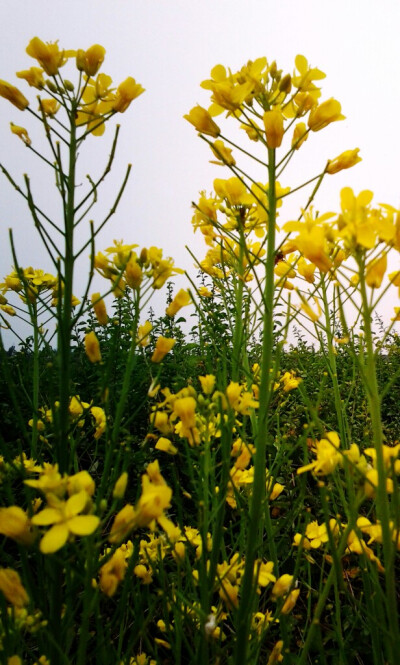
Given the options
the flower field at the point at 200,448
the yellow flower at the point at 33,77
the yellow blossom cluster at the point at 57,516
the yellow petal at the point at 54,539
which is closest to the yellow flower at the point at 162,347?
the flower field at the point at 200,448

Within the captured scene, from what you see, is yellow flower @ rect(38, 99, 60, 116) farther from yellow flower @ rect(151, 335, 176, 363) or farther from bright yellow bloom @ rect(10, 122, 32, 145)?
yellow flower @ rect(151, 335, 176, 363)

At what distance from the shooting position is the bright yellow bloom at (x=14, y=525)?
2.58ft

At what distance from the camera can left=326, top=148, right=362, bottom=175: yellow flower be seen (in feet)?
4.22

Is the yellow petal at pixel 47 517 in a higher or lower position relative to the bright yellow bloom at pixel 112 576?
higher

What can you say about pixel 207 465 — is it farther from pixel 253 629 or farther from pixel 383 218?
pixel 383 218

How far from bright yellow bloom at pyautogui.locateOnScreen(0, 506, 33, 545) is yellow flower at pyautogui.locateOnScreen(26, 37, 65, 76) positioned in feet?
3.64

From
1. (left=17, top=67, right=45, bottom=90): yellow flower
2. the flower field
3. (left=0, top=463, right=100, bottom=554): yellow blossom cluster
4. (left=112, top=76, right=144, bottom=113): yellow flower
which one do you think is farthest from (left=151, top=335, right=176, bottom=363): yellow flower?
(left=17, top=67, right=45, bottom=90): yellow flower

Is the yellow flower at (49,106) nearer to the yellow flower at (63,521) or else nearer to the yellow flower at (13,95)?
the yellow flower at (13,95)

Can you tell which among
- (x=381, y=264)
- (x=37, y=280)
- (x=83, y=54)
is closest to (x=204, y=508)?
(x=381, y=264)

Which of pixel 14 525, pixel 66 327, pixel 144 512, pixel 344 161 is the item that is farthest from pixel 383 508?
pixel 344 161

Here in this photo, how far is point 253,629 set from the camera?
4.37 feet

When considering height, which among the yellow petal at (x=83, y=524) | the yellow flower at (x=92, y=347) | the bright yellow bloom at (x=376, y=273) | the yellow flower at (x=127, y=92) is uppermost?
the yellow flower at (x=127, y=92)

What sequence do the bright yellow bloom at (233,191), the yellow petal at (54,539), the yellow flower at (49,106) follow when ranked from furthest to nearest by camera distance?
the bright yellow bloom at (233,191), the yellow flower at (49,106), the yellow petal at (54,539)

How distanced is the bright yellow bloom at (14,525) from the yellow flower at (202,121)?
3.70 feet
